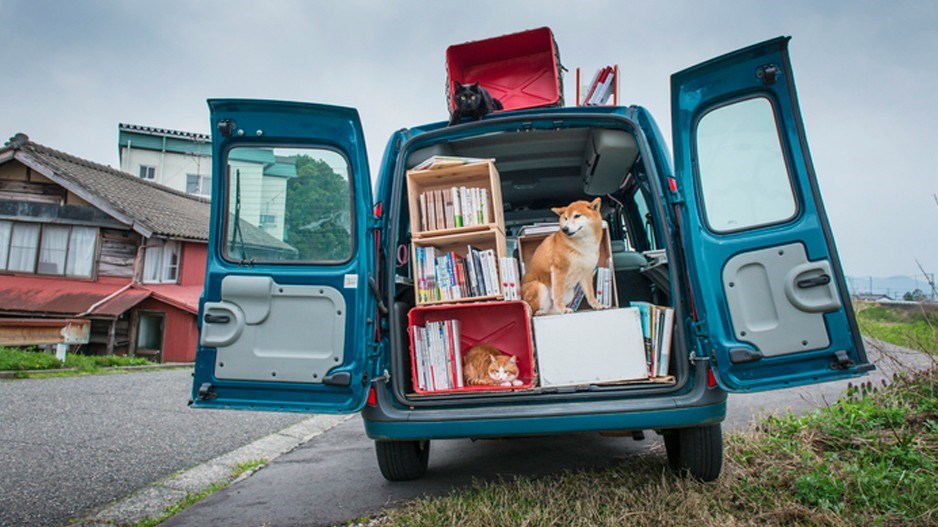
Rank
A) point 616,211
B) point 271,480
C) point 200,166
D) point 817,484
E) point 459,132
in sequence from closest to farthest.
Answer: point 817,484 < point 459,132 < point 271,480 < point 616,211 < point 200,166

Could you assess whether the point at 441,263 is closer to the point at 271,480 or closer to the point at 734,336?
the point at 734,336

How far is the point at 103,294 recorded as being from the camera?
1191cm

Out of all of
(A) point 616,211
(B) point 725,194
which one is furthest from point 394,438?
(A) point 616,211

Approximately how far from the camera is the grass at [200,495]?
7.90 feet

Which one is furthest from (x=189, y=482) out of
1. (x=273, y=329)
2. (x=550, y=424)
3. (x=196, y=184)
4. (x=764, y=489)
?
(x=196, y=184)

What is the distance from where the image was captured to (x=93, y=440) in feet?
12.6

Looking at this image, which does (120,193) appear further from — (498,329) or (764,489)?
(764,489)

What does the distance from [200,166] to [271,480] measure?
2406 cm

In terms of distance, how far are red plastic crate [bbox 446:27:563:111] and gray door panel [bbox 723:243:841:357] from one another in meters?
1.90

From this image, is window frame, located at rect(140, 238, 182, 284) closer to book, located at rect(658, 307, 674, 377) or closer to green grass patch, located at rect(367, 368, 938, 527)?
green grass patch, located at rect(367, 368, 938, 527)

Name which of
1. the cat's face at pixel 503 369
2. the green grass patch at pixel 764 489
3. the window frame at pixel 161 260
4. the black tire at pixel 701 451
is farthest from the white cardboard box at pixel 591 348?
the window frame at pixel 161 260

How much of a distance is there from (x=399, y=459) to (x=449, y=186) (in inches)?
61.4

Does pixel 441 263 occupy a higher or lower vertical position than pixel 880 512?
higher

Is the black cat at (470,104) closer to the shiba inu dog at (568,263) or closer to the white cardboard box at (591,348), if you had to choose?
the shiba inu dog at (568,263)
